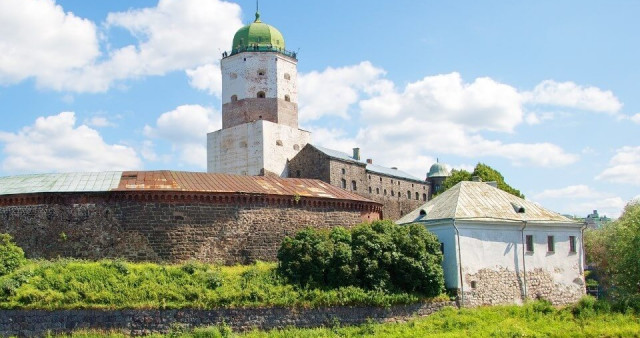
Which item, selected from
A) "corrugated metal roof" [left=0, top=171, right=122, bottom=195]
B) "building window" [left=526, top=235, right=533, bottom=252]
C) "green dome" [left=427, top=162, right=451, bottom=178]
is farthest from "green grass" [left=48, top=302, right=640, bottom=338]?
"green dome" [left=427, top=162, right=451, bottom=178]

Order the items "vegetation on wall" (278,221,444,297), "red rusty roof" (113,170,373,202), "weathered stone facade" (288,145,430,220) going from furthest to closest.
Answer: "weathered stone facade" (288,145,430,220) < "red rusty roof" (113,170,373,202) < "vegetation on wall" (278,221,444,297)

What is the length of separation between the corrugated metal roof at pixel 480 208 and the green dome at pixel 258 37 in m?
25.1

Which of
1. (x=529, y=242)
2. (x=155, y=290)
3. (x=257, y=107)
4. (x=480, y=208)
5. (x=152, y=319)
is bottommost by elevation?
(x=152, y=319)

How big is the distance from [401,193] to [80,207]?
3503 cm

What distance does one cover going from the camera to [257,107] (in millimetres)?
53812

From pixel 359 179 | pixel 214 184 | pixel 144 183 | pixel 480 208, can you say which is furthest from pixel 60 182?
pixel 359 179

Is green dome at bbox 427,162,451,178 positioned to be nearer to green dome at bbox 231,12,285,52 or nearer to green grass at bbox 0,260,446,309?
green dome at bbox 231,12,285,52

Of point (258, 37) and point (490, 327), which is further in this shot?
point (258, 37)

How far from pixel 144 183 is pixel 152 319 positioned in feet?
30.4

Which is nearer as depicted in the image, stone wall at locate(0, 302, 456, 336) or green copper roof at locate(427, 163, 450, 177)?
stone wall at locate(0, 302, 456, 336)

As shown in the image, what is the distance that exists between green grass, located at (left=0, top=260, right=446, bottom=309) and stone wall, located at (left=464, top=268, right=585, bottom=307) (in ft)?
10.4

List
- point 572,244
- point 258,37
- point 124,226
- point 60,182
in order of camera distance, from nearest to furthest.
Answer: point 124,226 < point 60,182 < point 572,244 < point 258,37

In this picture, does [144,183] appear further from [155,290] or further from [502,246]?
[502,246]

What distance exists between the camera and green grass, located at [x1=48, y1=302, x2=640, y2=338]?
1021 inches
